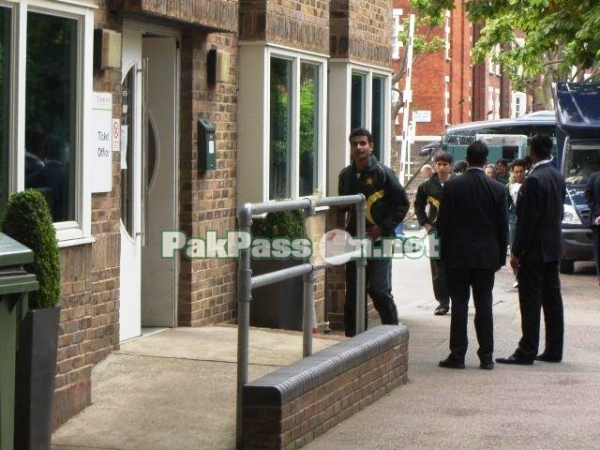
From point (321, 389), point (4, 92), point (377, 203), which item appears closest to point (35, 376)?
point (4, 92)

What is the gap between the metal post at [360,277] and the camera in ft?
32.3

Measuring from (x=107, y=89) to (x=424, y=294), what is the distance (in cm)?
1090

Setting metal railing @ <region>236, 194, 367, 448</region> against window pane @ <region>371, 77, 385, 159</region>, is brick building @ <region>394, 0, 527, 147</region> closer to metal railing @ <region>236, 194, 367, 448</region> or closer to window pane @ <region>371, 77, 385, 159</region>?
window pane @ <region>371, 77, 385, 159</region>

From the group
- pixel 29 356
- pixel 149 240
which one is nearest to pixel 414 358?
pixel 149 240

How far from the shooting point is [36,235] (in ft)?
22.4

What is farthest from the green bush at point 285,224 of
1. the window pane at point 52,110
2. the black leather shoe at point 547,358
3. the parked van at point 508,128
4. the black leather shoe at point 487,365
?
the parked van at point 508,128

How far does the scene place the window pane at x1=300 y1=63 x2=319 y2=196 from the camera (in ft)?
45.1

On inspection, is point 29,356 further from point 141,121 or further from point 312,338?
point 141,121

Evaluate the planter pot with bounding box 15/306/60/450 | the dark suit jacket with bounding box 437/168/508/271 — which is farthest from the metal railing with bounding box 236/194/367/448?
the dark suit jacket with bounding box 437/168/508/271

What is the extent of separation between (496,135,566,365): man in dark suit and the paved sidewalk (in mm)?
308

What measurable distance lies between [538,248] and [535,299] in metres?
0.43

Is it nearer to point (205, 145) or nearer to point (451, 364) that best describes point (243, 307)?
point (205, 145)

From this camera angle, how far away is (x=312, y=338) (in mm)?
8844

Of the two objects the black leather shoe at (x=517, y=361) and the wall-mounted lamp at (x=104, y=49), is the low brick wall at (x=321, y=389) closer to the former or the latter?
the black leather shoe at (x=517, y=361)
